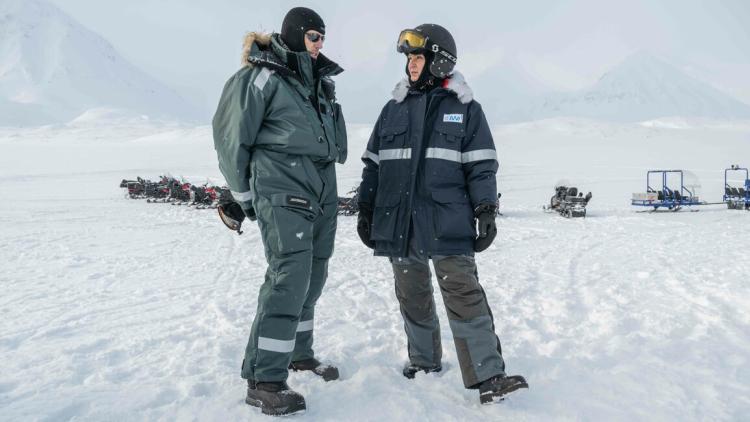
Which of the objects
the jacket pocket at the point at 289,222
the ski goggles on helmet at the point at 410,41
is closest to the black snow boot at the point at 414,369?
the jacket pocket at the point at 289,222

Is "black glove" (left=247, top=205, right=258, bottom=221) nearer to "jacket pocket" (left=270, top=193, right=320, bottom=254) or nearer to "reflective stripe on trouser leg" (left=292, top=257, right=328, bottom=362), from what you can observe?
"jacket pocket" (left=270, top=193, right=320, bottom=254)

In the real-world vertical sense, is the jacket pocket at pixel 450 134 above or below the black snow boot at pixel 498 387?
above

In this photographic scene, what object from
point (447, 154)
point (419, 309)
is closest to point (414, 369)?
point (419, 309)

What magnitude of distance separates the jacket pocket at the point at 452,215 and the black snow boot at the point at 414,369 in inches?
31.8

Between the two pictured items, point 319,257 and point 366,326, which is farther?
point 366,326

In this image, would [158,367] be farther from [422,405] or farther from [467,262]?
[467,262]

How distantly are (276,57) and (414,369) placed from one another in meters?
1.88

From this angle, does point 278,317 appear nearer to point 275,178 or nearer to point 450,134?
point 275,178

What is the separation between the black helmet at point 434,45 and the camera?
3193mm

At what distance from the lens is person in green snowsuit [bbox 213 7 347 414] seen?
2742 millimetres

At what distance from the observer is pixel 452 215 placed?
3.01 meters

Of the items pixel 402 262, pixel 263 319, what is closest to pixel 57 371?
pixel 263 319

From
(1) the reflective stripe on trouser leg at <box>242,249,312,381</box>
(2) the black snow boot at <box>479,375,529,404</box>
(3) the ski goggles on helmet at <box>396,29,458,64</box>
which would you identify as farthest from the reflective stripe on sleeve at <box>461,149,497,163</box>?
(2) the black snow boot at <box>479,375,529,404</box>

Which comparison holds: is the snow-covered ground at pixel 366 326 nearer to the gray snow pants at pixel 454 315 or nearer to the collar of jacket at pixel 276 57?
the gray snow pants at pixel 454 315
